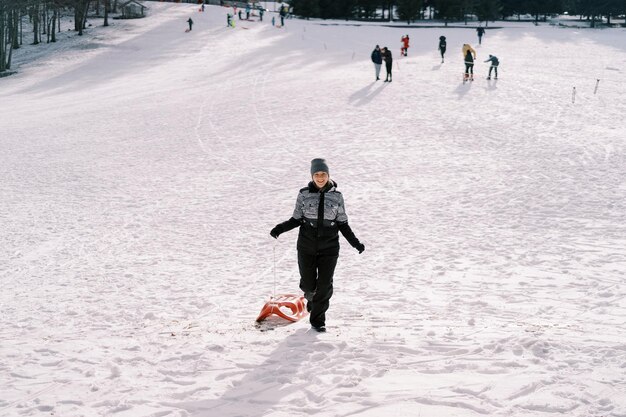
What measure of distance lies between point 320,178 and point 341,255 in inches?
194

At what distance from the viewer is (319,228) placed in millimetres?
6891

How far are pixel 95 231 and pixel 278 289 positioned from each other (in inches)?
208

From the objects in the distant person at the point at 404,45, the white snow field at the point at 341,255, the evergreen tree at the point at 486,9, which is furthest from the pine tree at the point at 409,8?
the white snow field at the point at 341,255

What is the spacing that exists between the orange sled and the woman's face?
196 cm

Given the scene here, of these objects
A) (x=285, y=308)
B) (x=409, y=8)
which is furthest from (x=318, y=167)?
(x=409, y=8)

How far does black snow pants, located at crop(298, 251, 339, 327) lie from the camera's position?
23.1ft

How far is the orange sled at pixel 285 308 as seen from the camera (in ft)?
26.1

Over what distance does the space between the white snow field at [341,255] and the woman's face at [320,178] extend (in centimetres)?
169

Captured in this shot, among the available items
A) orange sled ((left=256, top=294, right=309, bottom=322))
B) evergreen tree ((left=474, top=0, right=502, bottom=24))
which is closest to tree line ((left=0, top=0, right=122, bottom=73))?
evergreen tree ((left=474, top=0, right=502, bottom=24))

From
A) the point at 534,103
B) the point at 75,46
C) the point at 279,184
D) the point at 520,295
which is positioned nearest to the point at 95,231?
the point at 279,184

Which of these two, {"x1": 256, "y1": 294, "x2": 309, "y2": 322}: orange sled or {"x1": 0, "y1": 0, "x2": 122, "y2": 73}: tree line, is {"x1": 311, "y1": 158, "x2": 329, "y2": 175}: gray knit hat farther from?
{"x1": 0, "y1": 0, "x2": 122, "y2": 73}: tree line

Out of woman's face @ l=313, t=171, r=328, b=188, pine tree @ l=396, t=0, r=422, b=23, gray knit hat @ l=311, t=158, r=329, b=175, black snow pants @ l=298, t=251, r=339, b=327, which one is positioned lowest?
black snow pants @ l=298, t=251, r=339, b=327

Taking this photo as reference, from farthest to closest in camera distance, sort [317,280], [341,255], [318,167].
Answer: [341,255], [317,280], [318,167]

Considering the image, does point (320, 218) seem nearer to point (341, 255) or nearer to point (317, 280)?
point (317, 280)
